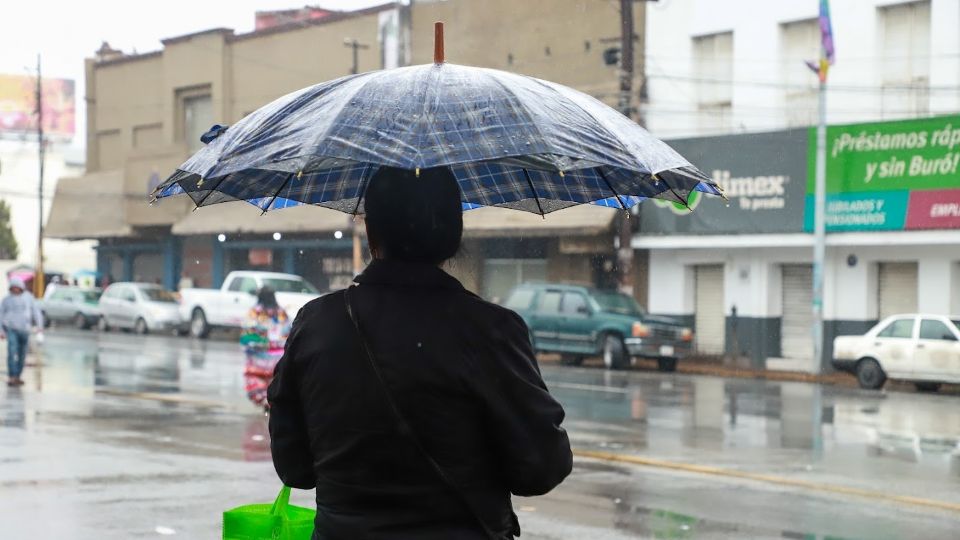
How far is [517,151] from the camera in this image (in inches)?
135

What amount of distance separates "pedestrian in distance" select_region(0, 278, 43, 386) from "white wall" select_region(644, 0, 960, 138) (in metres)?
17.0

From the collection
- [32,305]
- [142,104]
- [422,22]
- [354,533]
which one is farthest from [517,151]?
[142,104]

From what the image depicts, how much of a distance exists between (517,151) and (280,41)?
40309mm

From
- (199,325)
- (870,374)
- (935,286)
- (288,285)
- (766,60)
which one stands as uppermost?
(766,60)

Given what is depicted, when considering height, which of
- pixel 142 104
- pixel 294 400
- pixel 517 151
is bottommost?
pixel 294 400

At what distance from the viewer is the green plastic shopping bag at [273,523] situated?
3.62 meters

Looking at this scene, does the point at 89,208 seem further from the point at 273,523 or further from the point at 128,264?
the point at 273,523

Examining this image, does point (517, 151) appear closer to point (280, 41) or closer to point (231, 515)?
point (231, 515)

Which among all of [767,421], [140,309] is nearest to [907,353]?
[767,421]

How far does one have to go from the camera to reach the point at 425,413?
2.91 meters

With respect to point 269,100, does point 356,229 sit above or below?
below

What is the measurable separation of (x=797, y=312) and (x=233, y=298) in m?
15.2

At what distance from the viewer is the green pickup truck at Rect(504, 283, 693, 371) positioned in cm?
2714

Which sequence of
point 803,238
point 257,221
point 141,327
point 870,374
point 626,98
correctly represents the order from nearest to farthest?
point 870,374
point 803,238
point 626,98
point 141,327
point 257,221
